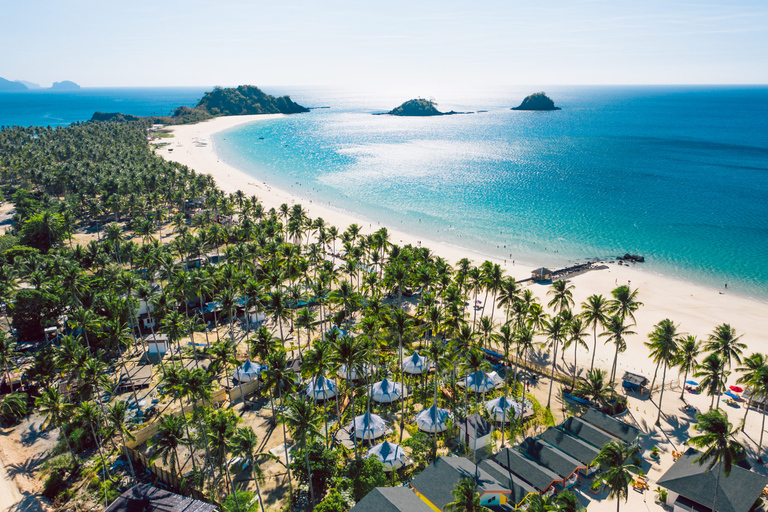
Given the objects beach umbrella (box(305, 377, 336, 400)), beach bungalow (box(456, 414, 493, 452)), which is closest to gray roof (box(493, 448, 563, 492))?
beach bungalow (box(456, 414, 493, 452))

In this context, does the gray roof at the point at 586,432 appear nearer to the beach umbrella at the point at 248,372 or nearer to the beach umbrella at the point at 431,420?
the beach umbrella at the point at 431,420

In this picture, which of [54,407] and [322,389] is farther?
[322,389]

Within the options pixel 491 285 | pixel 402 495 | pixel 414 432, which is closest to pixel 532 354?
pixel 491 285

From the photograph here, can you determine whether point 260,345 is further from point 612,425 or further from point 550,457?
point 612,425

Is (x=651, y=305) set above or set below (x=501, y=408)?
below

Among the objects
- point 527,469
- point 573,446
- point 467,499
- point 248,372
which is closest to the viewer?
point 467,499

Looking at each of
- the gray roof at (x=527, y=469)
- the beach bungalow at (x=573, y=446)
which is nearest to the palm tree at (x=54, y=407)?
the gray roof at (x=527, y=469)

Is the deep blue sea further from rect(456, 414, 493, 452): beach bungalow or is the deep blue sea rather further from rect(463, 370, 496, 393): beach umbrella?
rect(456, 414, 493, 452): beach bungalow

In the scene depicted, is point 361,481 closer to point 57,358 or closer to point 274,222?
point 57,358

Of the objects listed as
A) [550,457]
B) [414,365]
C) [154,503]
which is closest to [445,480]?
[550,457]
